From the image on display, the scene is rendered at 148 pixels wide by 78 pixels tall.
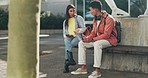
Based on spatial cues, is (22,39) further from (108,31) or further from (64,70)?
(64,70)

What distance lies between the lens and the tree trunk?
6.30 feet

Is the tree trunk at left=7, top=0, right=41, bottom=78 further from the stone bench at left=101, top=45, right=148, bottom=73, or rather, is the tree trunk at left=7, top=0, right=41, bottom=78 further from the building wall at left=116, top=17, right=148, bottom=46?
the building wall at left=116, top=17, right=148, bottom=46

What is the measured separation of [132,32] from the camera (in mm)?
6629

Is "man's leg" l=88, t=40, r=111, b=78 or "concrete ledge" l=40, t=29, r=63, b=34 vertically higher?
"concrete ledge" l=40, t=29, r=63, b=34

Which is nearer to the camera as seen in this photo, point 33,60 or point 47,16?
point 33,60

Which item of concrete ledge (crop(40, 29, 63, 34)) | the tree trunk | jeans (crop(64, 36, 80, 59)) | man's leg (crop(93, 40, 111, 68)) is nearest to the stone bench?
man's leg (crop(93, 40, 111, 68))

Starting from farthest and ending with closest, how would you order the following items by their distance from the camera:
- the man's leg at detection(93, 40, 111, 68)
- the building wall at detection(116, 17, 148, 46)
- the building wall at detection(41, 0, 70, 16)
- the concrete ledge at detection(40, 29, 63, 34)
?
1. the building wall at detection(41, 0, 70, 16)
2. the concrete ledge at detection(40, 29, 63, 34)
3. the building wall at detection(116, 17, 148, 46)
4. the man's leg at detection(93, 40, 111, 68)

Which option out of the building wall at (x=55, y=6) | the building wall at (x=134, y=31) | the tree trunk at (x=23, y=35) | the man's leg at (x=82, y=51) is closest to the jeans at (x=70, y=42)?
the man's leg at (x=82, y=51)

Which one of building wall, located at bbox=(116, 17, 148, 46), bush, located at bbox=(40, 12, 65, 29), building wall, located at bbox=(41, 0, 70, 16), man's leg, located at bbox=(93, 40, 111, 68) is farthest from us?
building wall, located at bbox=(41, 0, 70, 16)

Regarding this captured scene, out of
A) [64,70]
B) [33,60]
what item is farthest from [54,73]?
[33,60]

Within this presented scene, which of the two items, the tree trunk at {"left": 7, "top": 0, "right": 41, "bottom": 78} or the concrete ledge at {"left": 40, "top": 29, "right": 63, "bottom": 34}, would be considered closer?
the tree trunk at {"left": 7, "top": 0, "right": 41, "bottom": 78}

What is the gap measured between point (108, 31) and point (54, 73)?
4.57ft

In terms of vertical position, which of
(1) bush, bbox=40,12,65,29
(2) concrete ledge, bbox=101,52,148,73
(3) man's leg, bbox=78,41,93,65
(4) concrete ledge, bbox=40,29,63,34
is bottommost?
(2) concrete ledge, bbox=101,52,148,73

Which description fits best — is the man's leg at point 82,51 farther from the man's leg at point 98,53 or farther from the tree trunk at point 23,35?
the tree trunk at point 23,35
